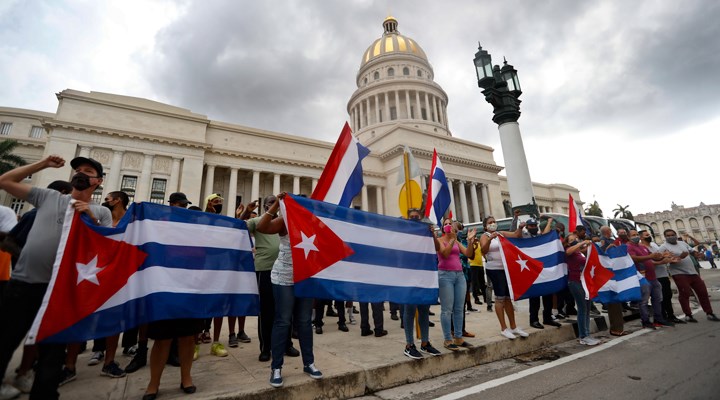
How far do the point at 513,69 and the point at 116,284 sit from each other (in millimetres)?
9593

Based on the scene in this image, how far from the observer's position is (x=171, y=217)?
332 cm

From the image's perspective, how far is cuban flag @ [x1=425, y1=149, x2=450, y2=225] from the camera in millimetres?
5293

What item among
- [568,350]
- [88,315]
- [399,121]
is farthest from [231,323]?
[399,121]

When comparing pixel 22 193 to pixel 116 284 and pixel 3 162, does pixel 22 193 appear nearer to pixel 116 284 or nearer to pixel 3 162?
pixel 116 284

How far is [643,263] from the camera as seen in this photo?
6.75m

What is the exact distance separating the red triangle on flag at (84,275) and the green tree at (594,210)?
68837mm

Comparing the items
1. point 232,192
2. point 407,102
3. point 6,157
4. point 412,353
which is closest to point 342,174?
point 412,353

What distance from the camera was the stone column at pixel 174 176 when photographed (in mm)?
25413

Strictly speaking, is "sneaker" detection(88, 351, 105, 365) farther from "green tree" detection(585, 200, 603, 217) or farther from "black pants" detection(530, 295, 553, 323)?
"green tree" detection(585, 200, 603, 217)

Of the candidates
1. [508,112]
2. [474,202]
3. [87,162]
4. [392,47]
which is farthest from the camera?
[392,47]

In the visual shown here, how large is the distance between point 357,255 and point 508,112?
23.0ft

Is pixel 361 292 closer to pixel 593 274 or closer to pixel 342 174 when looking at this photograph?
pixel 342 174

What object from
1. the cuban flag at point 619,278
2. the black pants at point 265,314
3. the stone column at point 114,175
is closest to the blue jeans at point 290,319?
the black pants at point 265,314

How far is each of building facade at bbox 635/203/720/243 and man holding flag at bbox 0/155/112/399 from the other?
302 ft
